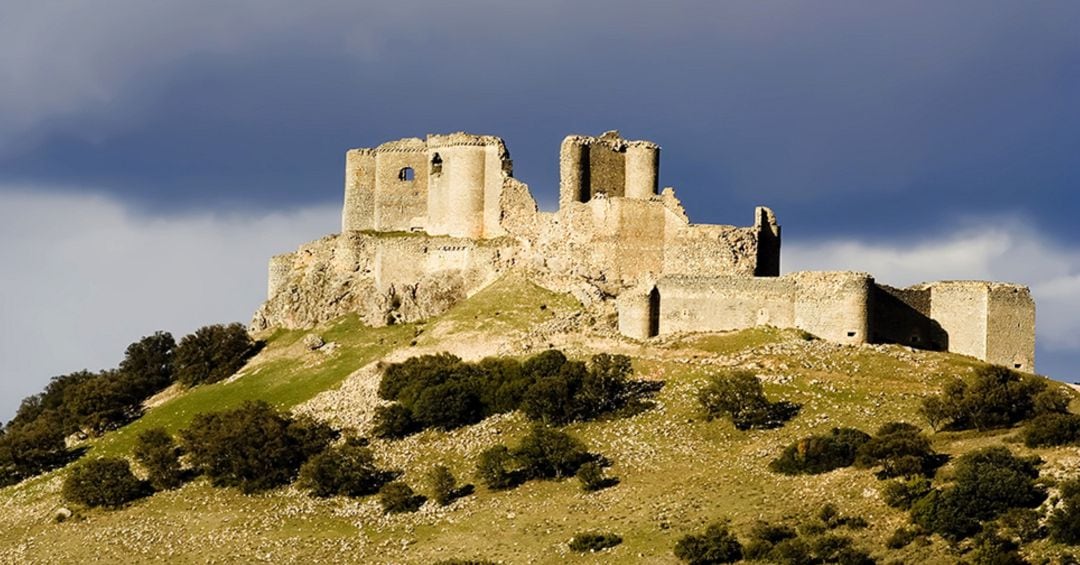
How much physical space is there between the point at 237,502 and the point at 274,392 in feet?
43.0

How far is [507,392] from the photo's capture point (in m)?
68.8

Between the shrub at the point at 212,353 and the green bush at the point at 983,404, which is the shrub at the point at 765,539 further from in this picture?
the shrub at the point at 212,353

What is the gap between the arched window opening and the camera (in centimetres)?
7381

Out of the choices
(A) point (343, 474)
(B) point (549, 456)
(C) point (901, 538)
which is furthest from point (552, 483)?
(C) point (901, 538)

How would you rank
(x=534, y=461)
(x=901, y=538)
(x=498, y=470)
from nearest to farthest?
(x=901, y=538)
(x=498, y=470)
(x=534, y=461)

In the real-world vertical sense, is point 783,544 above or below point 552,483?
below

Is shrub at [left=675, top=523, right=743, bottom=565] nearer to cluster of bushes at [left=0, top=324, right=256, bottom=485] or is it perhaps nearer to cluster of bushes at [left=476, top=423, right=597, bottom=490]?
cluster of bushes at [left=476, top=423, right=597, bottom=490]

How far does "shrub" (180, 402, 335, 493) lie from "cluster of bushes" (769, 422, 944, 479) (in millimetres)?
20872

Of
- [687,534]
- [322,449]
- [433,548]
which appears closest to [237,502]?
[322,449]

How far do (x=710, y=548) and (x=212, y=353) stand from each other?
41320 millimetres

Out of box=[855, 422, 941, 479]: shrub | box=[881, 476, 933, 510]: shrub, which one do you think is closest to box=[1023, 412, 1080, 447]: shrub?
box=[855, 422, 941, 479]: shrub

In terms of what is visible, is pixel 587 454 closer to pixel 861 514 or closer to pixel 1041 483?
pixel 861 514

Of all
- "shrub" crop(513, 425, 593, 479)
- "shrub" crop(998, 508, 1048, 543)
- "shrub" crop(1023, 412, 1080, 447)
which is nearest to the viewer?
"shrub" crop(998, 508, 1048, 543)

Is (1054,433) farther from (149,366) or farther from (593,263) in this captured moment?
(149,366)
